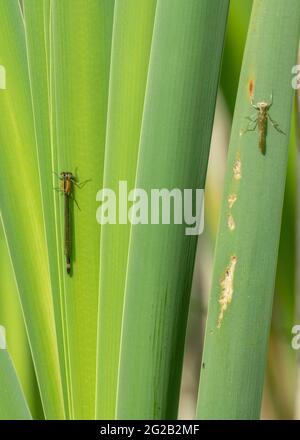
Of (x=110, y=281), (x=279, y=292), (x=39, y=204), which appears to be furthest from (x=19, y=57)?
(x=279, y=292)

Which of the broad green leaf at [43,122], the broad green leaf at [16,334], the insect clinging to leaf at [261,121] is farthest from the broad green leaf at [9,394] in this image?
the broad green leaf at [16,334]

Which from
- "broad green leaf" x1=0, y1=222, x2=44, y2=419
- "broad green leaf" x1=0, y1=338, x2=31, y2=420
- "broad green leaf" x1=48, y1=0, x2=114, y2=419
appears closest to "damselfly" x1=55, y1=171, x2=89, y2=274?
"broad green leaf" x1=48, y1=0, x2=114, y2=419

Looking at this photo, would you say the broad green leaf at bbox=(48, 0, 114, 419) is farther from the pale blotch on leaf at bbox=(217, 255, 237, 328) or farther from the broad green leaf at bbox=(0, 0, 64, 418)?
the pale blotch on leaf at bbox=(217, 255, 237, 328)

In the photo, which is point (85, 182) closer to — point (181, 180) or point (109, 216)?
point (109, 216)

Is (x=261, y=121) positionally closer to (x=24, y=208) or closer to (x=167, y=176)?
(x=167, y=176)

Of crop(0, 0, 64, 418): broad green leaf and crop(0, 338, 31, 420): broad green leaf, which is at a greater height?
crop(0, 0, 64, 418): broad green leaf

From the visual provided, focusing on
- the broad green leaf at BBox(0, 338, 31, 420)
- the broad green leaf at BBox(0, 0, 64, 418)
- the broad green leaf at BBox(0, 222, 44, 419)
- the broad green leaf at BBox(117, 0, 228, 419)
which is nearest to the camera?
the broad green leaf at BBox(117, 0, 228, 419)

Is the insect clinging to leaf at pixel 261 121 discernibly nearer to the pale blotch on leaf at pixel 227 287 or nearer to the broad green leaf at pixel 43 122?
the pale blotch on leaf at pixel 227 287

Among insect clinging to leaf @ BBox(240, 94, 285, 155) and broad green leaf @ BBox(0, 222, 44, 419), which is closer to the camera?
insect clinging to leaf @ BBox(240, 94, 285, 155)
